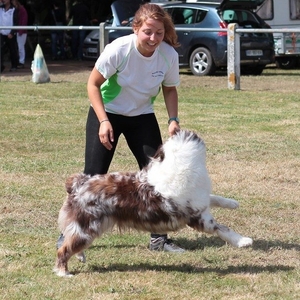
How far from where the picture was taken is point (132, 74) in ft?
19.3

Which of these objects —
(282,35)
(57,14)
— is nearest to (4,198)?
(282,35)

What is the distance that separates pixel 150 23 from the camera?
5637 millimetres

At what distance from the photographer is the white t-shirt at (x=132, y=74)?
5793 millimetres

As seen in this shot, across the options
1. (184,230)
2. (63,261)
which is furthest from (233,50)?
(63,261)

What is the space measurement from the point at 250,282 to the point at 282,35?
687 inches

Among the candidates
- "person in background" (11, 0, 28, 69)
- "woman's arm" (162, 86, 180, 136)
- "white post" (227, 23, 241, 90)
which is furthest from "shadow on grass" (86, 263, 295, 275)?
"person in background" (11, 0, 28, 69)

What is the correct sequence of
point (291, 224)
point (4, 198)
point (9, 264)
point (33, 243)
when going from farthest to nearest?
point (4, 198)
point (291, 224)
point (33, 243)
point (9, 264)

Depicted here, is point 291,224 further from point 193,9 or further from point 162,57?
point 193,9

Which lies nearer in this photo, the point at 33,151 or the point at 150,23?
the point at 150,23

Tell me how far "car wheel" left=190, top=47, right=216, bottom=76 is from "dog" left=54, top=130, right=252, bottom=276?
14.5 metres

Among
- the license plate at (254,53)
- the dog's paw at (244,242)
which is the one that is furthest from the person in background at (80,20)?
the dog's paw at (244,242)

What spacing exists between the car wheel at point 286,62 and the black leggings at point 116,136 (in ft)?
56.5

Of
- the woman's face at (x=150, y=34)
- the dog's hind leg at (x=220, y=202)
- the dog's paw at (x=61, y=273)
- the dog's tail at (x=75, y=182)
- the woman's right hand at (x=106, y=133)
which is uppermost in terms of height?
the woman's face at (x=150, y=34)

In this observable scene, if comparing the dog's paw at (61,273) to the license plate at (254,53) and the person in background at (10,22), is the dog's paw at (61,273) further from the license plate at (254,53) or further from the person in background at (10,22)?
the person in background at (10,22)
